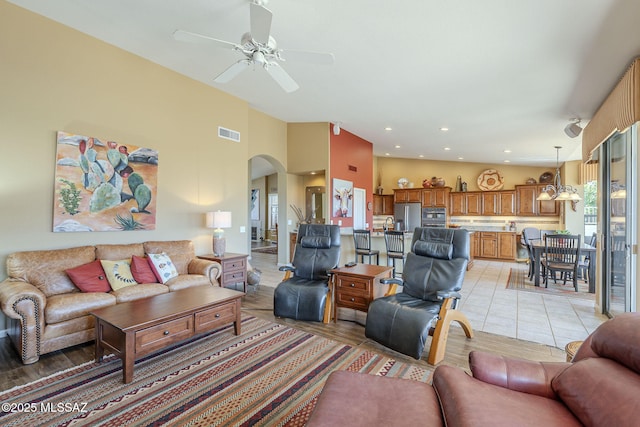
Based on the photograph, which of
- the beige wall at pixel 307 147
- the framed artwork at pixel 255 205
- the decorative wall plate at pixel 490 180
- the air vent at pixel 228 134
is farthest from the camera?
the framed artwork at pixel 255 205

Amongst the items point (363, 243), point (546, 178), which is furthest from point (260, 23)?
point (546, 178)

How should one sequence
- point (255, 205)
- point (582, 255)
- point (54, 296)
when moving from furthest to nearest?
point (255, 205), point (582, 255), point (54, 296)

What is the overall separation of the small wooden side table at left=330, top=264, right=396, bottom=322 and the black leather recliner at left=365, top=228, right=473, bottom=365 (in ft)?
0.69

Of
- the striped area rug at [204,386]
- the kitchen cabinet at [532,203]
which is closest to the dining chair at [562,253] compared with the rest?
the kitchen cabinet at [532,203]

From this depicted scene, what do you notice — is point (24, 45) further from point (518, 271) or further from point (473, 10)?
point (518, 271)

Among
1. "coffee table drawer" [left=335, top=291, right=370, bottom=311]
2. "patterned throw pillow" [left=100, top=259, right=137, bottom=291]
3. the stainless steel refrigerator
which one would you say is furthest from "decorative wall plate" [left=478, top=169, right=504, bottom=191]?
"patterned throw pillow" [left=100, top=259, right=137, bottom=291]

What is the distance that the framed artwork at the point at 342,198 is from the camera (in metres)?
7.03

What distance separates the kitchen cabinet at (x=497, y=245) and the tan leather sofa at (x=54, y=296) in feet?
26.1

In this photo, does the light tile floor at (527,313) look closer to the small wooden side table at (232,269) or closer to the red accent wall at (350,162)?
the small wooden side table at (232,269)

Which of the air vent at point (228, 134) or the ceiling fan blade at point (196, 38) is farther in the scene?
the air vent at point (228, 134)

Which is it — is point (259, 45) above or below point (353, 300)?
above

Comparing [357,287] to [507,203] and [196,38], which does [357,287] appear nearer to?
[196,38]

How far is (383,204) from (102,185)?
8475mm

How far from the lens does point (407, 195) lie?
995 centimetres
